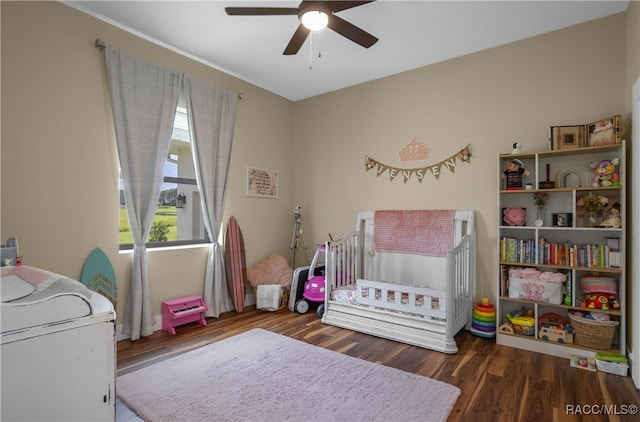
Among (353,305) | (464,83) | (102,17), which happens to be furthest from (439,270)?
(102,17)

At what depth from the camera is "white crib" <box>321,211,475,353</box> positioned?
267 cm

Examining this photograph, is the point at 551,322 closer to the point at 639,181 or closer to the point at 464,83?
the point at 639,181

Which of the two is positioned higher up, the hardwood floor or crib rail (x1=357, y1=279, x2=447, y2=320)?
crib rail (x1=357, y1=279, x2=447, y2=320)

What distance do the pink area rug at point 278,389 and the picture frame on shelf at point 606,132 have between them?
2071mm

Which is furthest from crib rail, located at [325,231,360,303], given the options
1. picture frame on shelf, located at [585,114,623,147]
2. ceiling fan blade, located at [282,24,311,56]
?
picture frame on shelf, located at [585,114,623,147]

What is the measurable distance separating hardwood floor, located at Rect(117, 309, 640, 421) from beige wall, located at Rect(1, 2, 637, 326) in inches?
20.5

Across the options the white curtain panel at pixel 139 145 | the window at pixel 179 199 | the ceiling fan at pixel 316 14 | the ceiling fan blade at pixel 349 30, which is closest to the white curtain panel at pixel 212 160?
the window at pixel 179 199

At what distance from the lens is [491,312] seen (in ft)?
9.41

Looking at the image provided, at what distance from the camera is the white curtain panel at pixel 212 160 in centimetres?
331

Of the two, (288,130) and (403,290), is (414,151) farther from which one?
(288,130)

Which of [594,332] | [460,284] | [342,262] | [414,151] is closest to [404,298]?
[460,284]

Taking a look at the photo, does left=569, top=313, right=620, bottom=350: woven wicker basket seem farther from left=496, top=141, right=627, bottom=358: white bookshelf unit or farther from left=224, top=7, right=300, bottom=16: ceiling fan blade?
left=224, top=7, right=300, bottom=16: ceiling fan blade

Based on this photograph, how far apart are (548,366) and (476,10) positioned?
2.68m

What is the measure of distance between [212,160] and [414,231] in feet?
7.28
